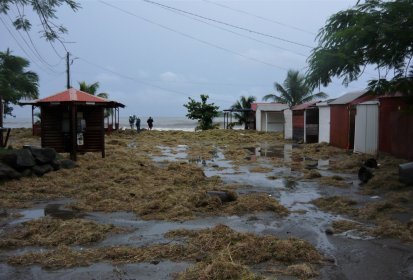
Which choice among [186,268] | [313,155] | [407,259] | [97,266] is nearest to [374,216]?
[407,259]

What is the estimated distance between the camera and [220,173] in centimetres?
1502

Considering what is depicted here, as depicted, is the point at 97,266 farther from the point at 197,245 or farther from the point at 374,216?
the point at 374,216

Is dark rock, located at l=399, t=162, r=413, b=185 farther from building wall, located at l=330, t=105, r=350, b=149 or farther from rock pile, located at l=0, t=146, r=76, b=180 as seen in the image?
building wall, located at l=330, t=105, r=350, b=149

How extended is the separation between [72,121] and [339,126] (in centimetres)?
1417

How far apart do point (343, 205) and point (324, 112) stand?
18.1 metres

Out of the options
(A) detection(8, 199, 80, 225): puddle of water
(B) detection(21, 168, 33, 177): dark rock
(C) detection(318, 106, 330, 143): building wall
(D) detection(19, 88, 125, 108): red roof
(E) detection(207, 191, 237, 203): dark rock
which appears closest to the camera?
(A) detection(8, 199, 80, 225): puddle of water

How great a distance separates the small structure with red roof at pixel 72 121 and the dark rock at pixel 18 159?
166 inches

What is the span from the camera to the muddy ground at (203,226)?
5621 millimetres

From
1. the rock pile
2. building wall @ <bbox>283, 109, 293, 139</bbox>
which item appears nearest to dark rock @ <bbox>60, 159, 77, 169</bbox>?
the rock pile

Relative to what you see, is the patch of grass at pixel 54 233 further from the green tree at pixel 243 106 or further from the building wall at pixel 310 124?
the green tree at pixel 243 106

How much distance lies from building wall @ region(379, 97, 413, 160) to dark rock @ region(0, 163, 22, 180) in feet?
41.0

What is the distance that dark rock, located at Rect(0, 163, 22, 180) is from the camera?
11.6 meters

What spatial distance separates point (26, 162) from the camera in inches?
491

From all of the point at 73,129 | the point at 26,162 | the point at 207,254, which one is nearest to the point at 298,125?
the point at 73,129
